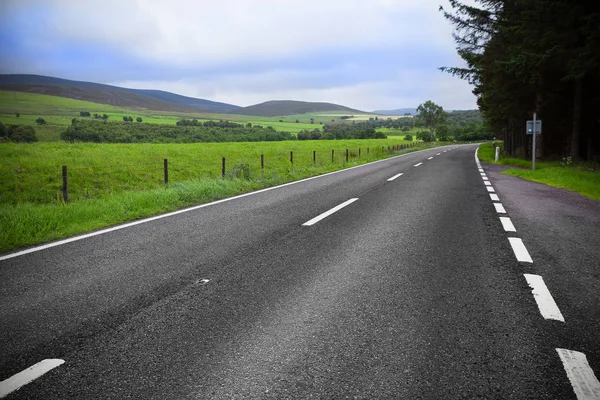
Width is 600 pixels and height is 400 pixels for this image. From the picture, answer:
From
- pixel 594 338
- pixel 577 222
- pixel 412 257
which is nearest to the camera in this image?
pixel 594 338

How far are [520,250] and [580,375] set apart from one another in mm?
3066

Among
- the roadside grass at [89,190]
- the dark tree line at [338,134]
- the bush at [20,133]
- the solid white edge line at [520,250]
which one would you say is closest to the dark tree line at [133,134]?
the roadside grass at [89,190]

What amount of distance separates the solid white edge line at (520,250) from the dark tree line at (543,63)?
11743 millimetres

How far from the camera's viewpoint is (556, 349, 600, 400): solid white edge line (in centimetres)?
218

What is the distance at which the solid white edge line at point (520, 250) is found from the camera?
187 inches

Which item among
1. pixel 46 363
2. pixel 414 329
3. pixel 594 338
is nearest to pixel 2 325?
pixel 46 363

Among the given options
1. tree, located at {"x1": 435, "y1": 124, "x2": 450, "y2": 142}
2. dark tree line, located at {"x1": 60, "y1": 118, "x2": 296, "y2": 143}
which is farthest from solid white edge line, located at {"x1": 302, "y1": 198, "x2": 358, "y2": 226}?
tree, located at {"x1": 435, "y1": 124, "x2": 450, "y2": 142}

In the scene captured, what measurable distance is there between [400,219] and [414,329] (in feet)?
14.2

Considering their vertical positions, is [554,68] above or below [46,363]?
above

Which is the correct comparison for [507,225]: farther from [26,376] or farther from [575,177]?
[575,177]

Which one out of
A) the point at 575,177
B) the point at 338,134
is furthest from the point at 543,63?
the point at 338,134

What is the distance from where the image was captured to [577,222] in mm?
6934

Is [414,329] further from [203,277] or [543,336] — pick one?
[203,277]

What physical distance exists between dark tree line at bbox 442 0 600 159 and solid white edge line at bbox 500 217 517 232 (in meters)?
10.3
